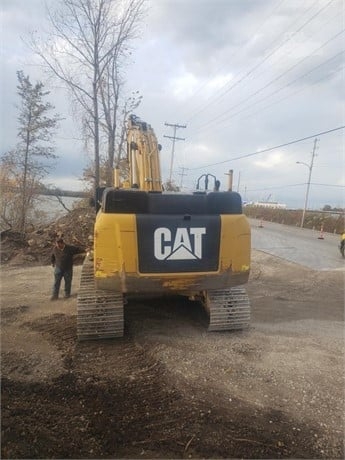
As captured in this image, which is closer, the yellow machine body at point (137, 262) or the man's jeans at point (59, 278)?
the yellow machine body at point (137, 262)

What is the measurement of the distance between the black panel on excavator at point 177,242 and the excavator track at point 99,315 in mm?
857

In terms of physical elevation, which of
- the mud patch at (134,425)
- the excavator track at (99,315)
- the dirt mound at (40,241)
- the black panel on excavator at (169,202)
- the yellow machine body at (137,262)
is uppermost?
the black panel on excavator at (169,202)

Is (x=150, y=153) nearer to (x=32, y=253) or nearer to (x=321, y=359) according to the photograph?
(x=321, y=359)

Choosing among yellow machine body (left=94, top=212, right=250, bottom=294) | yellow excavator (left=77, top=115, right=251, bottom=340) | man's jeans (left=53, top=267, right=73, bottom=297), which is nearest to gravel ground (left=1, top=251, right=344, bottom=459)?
yellow excavator (left=77, top=115, right=251, bottom=340)

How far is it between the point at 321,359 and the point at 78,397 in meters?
3.18

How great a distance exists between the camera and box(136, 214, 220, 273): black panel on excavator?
522 cm

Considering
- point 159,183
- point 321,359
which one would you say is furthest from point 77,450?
point 159,183

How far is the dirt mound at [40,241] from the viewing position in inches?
525

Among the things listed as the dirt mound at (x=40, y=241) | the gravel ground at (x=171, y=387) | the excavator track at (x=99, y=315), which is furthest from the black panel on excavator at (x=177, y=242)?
the dirt mound at (x=40, y=241)

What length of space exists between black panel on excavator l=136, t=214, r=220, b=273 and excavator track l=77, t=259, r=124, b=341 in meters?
0.86

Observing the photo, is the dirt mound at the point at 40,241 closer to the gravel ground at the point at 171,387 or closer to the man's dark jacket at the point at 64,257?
the man's dark jacket at the point at 64,257

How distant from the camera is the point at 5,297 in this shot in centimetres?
821

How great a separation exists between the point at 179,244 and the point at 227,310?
4.95 ft

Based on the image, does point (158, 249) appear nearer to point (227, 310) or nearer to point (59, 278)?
point (227, 310)
